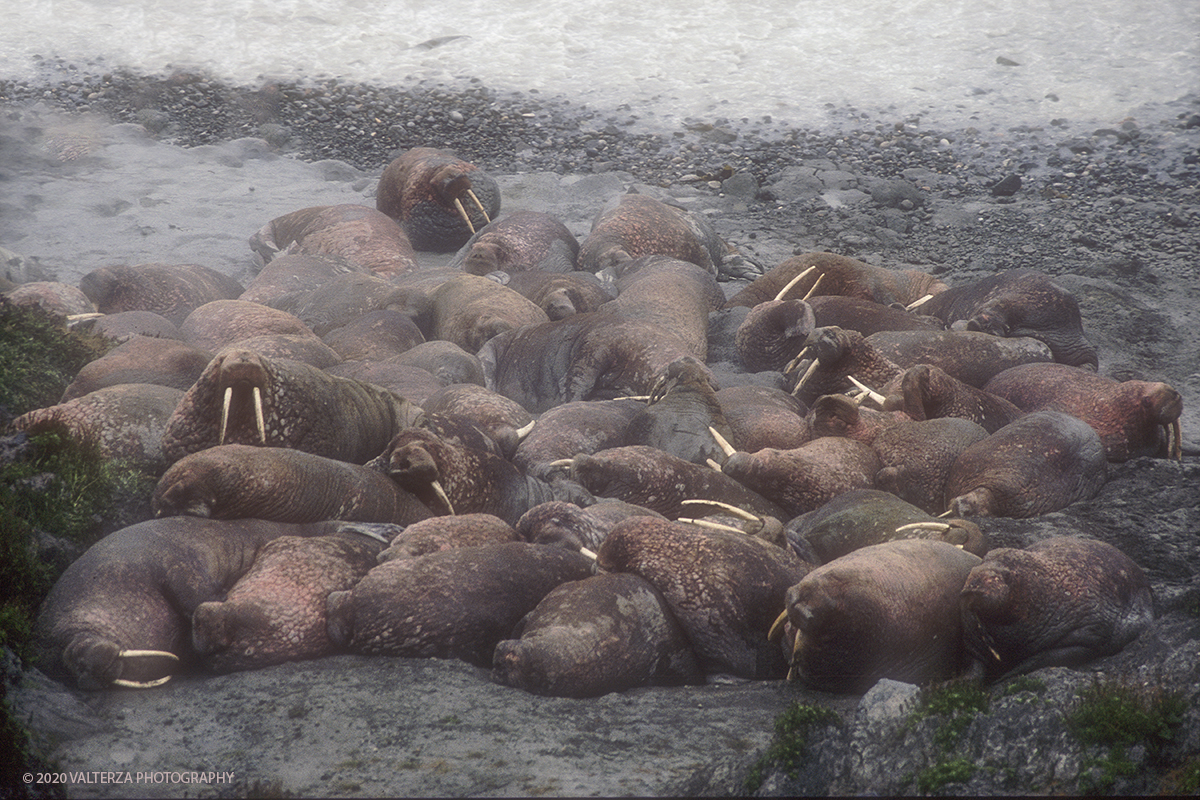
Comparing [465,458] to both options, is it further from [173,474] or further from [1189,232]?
[1189,232]

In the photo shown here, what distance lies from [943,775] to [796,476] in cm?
263

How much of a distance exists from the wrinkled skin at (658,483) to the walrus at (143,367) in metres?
2.43

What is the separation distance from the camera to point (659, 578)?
4.09 metres

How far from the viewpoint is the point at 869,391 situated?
6.22 m

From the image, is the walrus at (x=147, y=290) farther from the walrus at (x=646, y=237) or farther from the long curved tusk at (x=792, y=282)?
the long curved tusk at (x=792, y=282)

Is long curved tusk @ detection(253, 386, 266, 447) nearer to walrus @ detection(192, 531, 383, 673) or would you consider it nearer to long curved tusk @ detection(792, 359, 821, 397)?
walrus @ detection(192, 531, 383, 673)

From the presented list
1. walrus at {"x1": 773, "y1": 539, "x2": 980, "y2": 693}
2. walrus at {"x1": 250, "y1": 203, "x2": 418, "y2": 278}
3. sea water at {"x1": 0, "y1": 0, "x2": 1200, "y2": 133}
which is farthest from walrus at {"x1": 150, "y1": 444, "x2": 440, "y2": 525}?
sea water at {"x1": 0, "y1": 0, "x2": 1200, "y2": 133}

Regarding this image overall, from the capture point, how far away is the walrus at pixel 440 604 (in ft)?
12.5

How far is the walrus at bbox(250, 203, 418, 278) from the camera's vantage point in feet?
29.8

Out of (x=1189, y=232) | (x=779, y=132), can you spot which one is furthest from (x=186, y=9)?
(x=1189, y=232)

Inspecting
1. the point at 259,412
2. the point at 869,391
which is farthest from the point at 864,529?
the point at 259,412

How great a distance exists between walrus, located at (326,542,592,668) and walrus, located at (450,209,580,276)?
511cm

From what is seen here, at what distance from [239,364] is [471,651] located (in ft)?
6.12

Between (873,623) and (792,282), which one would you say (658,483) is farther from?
(792,282)
